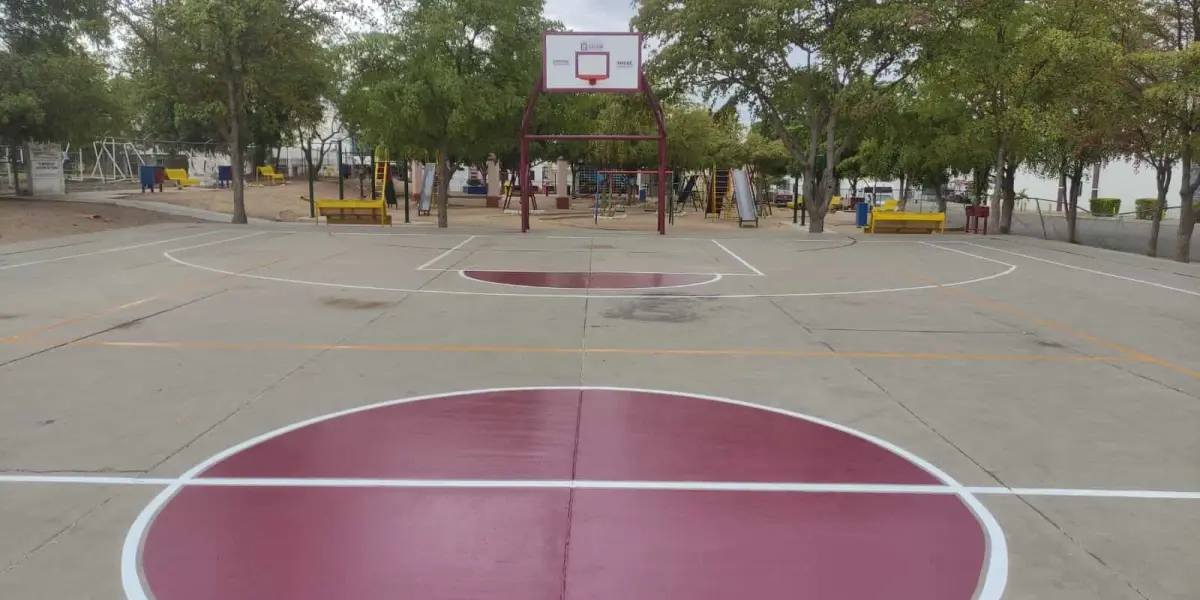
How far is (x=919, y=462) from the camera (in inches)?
203

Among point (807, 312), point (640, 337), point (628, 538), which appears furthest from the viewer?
point (807, 312)

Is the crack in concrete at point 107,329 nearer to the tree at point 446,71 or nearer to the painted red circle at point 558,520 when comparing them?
the painted red circle at point 558,520

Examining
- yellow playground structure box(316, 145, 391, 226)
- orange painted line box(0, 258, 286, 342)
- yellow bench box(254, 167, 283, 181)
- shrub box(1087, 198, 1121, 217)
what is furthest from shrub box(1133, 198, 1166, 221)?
yellow bench box(254, 167, 283, 181)

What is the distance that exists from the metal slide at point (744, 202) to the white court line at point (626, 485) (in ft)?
90.9

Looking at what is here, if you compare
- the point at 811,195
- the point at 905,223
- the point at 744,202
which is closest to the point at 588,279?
the point at 811,195

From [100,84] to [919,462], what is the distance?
2904 centimetres

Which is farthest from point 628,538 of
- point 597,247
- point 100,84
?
point 100,84

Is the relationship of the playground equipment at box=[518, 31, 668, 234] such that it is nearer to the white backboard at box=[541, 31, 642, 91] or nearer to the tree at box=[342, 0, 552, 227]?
the white backboard at box=[541, 31, 642, 91]

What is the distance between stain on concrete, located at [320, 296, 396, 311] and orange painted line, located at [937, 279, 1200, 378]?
26.5ft

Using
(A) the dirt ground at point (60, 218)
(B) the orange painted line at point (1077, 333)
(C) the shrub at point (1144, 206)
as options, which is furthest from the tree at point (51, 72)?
(C) the shrub at point (1144, 206)

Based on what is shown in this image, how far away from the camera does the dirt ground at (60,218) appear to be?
20.7 metres

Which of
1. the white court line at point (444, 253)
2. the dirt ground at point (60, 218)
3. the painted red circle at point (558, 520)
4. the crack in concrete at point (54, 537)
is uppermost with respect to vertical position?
the dirt ground at point (60, 218)

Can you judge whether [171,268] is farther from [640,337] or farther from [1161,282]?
[1161,282]

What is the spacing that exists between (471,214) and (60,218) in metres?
16.5
